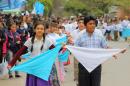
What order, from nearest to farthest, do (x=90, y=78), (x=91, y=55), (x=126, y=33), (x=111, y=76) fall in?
(x=90, y=78) → (x=91, y=55) → (x=111, y=76) → (x=126, y=33)

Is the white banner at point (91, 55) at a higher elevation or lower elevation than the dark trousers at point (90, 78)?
higher

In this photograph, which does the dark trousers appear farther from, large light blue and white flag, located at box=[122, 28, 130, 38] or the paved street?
large light blue and white flag, located at box=[122, 28, 130, 38]

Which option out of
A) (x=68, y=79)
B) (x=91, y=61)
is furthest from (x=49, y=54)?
(x=68, y=79)

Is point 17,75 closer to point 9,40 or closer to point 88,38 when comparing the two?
point 9,40

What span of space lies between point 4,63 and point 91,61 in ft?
17.4

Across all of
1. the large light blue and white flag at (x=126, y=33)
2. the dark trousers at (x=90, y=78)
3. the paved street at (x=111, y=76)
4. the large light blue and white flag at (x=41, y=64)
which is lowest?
the large light blue and white flag at (x=126, y=33)

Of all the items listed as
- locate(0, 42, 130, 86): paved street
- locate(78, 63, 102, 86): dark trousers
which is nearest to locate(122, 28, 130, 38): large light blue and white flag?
locate(0, 42, 130, 86): paved street

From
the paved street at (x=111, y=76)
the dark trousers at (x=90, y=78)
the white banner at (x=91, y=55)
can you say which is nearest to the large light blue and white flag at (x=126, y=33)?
the paved street at (x=111, y=76)

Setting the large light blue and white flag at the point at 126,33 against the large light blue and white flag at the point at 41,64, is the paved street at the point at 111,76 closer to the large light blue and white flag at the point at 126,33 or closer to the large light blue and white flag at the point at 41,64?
the large light blue and white flag at the point at 41,64

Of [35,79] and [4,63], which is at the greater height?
[35,79]

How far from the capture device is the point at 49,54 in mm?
8836

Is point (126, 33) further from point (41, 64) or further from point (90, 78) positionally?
point (90, 78)

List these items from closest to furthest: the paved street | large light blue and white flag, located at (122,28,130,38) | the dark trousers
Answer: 1. the dark trousers
2. the paved street
3. large light blue and white flag, located at (122,28,130,38)

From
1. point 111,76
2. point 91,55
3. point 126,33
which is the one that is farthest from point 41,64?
point 126,33
